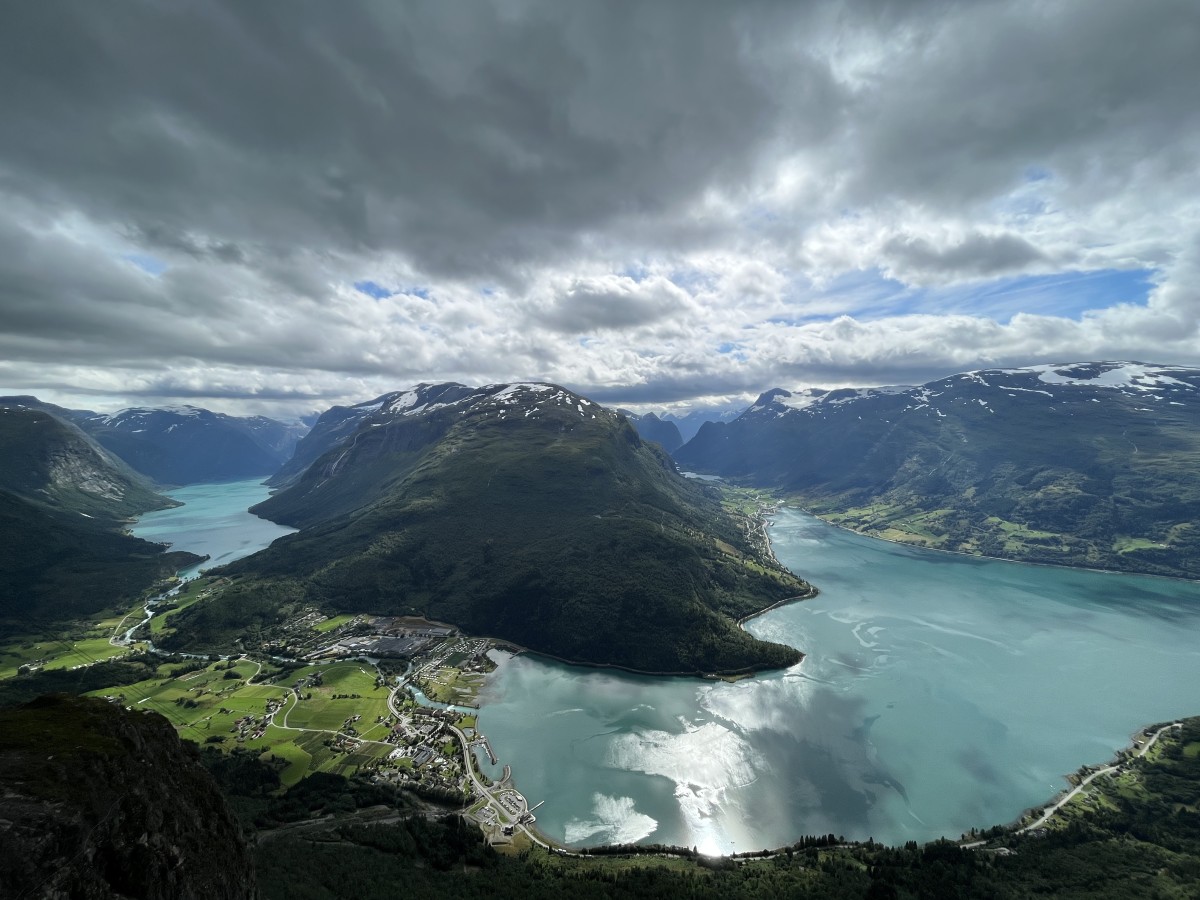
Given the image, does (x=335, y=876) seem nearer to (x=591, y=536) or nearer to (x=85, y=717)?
(x=85, y=717)

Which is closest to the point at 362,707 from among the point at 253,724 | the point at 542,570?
the point at 253,724

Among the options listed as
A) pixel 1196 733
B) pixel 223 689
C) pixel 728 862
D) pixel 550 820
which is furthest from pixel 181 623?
pixel 1196 733

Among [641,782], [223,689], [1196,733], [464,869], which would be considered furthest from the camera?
[223,689]

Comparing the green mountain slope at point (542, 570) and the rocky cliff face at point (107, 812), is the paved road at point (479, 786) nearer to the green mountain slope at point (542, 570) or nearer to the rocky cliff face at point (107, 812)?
the rocky cliff face at point (107, 812)

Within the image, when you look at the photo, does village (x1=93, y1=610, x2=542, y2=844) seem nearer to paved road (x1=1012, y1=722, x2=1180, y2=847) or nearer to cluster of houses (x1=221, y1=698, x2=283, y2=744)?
cluster of houses (x1=221, y1=698, x2=283, y2=744)

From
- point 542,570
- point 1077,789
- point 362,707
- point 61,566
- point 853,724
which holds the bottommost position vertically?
point 853,724

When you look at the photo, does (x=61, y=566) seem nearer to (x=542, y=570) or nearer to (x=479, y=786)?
(x=542, y=570)

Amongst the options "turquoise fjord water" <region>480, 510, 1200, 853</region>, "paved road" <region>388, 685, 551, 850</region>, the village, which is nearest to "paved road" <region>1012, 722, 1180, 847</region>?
"turquoise fjord water" <region>480, 510, 1200, 853</region>
